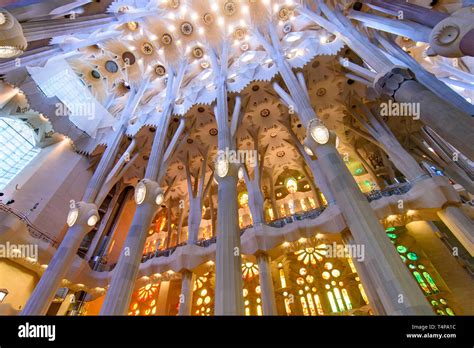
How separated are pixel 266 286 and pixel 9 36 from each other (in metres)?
10.3

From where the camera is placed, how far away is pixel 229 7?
15.8 metres

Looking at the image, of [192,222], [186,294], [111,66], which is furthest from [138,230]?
[111,66]

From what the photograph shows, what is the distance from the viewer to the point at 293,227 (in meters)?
11.1

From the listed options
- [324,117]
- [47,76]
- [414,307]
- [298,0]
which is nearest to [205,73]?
[298,0]

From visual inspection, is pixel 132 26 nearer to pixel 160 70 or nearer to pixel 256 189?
pixel 160 70

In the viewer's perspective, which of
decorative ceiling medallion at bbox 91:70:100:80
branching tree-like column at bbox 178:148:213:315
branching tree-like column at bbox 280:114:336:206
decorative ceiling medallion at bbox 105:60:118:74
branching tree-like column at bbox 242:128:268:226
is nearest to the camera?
branching tree-like column at bbox 178:148:213:315

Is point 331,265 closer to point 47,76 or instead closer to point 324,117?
point 324,117

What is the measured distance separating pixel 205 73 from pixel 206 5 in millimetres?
3915

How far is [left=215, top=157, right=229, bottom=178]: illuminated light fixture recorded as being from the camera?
8398 mm

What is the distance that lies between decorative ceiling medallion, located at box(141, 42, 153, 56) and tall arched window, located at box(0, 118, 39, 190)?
8.34 metres

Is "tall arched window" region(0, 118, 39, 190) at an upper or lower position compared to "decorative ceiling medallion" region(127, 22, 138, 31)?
lower

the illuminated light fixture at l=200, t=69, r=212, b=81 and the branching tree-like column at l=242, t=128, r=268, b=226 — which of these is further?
the illuminated light fixture at l=200, t=69, r=212, b=81

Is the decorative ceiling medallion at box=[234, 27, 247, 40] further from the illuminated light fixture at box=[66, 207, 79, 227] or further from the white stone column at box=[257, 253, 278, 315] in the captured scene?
the illuminated light fixture at box=[66, 207, 79, 227]

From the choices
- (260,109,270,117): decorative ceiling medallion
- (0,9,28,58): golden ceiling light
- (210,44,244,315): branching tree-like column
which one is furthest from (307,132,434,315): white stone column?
(0,9,28,58): golden ceiling light
